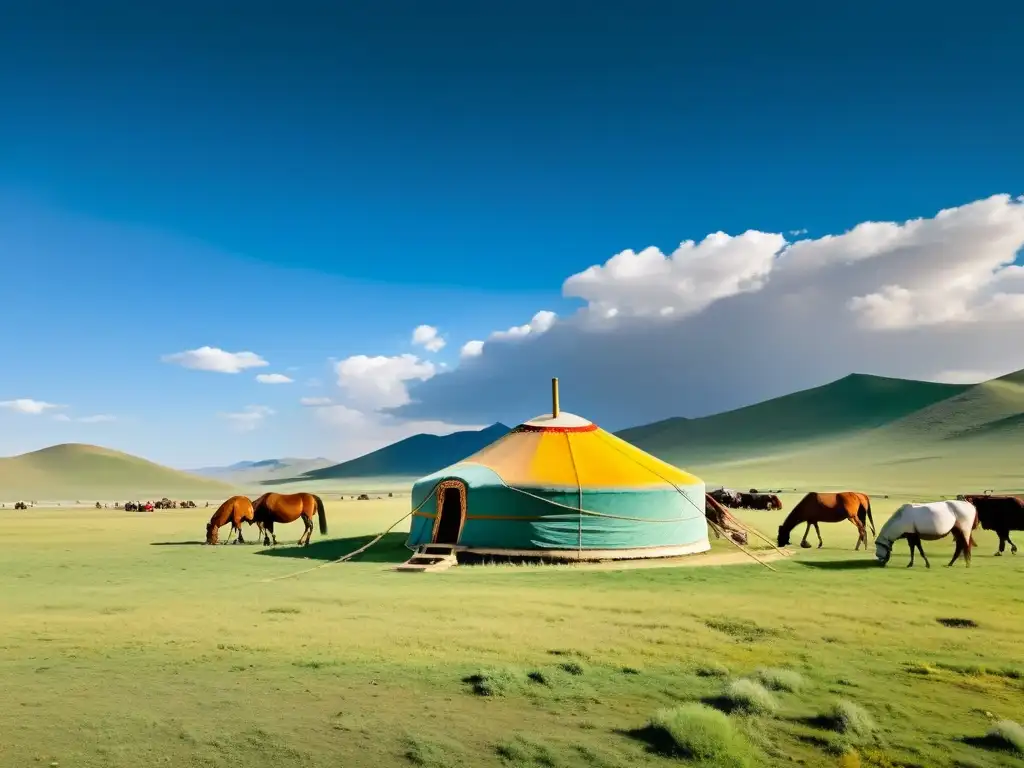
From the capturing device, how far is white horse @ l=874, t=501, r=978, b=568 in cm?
1703

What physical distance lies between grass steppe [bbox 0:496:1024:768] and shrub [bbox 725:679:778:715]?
37 millimetres

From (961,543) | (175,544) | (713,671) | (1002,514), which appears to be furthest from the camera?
(175,544)

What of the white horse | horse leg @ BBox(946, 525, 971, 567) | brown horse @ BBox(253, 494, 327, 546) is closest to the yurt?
the white horse

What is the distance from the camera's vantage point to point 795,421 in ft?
544

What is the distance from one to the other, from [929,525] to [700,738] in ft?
43.1

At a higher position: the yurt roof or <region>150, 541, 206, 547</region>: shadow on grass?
the yurt roof

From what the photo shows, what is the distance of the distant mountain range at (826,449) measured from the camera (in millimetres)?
99375

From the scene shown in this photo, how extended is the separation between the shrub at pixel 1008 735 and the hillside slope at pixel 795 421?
141946 millimetres

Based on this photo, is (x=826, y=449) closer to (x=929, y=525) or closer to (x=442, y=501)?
(x=929, y=525)

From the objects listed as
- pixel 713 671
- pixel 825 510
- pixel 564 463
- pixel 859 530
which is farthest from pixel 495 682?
pixel 859 530

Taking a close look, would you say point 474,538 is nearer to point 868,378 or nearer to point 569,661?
point 569,661

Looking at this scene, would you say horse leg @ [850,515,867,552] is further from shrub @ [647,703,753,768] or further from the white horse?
shrub @ [647,703,753,768]

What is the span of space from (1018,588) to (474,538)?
10997 millimetres

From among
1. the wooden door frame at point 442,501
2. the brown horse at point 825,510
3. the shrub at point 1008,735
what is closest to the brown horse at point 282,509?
the wooden door frame at point 442,501
